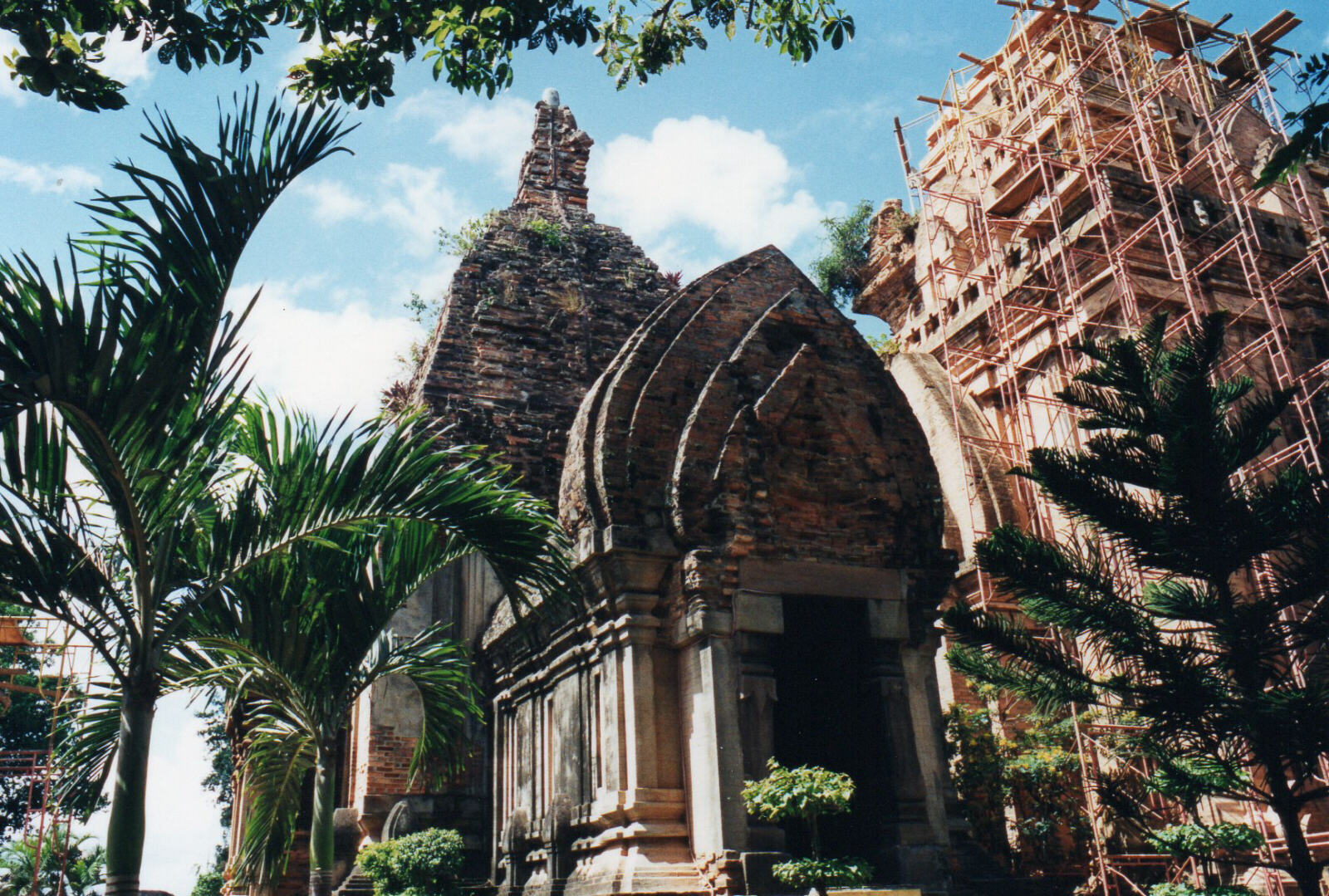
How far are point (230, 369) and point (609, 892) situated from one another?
4.70m

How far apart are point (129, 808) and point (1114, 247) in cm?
1378

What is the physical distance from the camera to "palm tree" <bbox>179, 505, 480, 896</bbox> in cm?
575

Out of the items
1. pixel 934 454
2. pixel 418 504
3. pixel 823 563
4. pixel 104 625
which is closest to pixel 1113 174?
pixel 934 454

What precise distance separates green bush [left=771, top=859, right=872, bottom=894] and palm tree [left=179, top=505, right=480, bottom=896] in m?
2.40

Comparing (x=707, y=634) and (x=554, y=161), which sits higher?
(x=554, y=161)

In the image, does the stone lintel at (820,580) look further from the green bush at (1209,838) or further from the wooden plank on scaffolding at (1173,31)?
the wooden plank on scaffolding at (1173,31)

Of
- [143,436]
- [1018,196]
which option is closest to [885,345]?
[1018,196]

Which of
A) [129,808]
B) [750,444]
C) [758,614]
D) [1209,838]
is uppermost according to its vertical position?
[750,444]

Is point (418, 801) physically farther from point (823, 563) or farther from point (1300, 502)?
point (1300, 502)

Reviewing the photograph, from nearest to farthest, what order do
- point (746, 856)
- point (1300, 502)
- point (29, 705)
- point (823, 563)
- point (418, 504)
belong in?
point (418, 504)
point (1300, 502)
point (746, 856)
point (823, 563)
point (29, 705)

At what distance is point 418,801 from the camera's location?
32.4 feet

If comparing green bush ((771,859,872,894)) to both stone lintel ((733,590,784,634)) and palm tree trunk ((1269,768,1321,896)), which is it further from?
palm tree trunk ((1269,768,1321,896))

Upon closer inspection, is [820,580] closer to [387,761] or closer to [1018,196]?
[387,761]

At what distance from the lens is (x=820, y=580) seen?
29.3 ft
